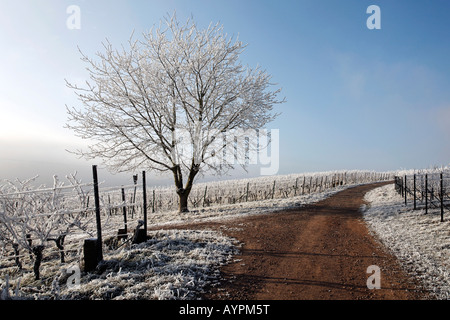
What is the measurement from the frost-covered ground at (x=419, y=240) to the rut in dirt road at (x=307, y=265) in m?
0.39

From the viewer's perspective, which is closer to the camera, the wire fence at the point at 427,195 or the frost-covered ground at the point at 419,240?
the frost-covered ground at the point at 419,240

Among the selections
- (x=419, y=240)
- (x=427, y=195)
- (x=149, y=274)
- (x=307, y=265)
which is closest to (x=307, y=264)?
(x=307, y=265)

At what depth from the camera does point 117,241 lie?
8.49m

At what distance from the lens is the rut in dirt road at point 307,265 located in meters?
4.94

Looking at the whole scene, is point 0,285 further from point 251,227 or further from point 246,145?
point 246,145

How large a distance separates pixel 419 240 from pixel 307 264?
193 inches

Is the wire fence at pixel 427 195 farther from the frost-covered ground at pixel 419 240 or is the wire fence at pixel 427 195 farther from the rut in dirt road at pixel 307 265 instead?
the rut in dirt road at pixel 307 265

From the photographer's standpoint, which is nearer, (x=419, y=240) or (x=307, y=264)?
(x=307, y=264)

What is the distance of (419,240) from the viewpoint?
27.7 ft

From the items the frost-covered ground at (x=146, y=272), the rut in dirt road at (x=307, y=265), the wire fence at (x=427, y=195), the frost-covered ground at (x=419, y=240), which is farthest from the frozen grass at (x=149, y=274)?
the wire fence at (x=427, y=195)

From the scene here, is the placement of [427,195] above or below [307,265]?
below

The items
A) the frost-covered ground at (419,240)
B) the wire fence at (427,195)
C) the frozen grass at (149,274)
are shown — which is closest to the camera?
the frozen grass at (149,274)

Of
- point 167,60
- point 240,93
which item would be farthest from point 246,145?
point 167,60

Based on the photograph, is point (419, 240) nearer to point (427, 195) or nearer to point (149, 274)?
point (149, 274)
